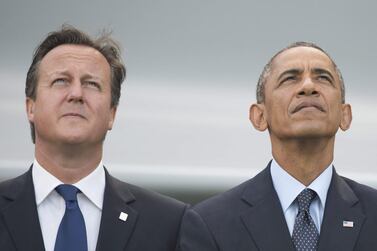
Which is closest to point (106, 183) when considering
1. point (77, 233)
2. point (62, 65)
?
point (77, 233)

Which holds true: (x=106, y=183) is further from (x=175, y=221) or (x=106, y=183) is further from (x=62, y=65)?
(x=62, y=65)

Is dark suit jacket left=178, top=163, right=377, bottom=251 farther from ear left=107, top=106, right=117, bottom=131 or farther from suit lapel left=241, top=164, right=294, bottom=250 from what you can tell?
ear left=107, top=106, right=117, bottom=131

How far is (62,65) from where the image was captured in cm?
431

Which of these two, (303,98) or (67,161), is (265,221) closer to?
(303,98)

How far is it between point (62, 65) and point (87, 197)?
828 mm

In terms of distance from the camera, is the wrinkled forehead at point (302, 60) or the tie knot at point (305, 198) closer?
the tie knot at point (305, 198)

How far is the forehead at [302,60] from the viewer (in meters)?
4.12

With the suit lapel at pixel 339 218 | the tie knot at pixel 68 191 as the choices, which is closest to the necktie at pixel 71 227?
the tie knot at pixel 68 191

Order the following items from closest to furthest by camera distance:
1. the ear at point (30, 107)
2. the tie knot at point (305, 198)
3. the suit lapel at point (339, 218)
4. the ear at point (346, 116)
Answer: the suit lapel at point (339, 218)
the tie knot at point (305, 198)
the ear at point (346, 116)
the ear at point (30, 107)

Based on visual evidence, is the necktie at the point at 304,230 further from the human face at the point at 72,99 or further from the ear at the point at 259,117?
the human face at the point at 72,99

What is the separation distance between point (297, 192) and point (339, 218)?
10.9 inches

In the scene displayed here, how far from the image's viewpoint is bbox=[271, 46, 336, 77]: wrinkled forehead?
4.12m

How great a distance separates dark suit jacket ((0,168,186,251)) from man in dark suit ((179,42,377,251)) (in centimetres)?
26

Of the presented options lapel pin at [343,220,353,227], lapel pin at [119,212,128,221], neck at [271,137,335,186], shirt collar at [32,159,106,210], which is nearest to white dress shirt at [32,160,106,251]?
shirt collar at [32,159,106,210]
